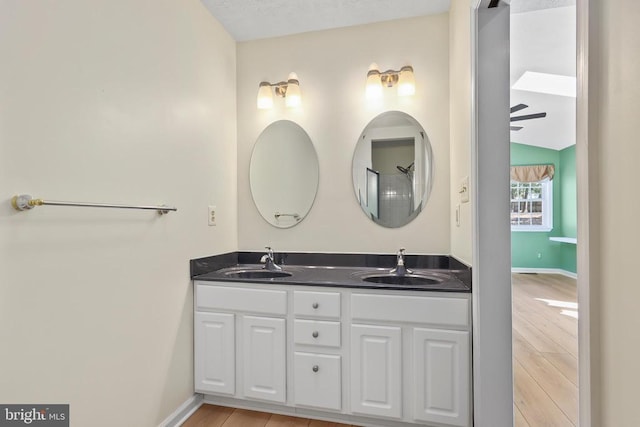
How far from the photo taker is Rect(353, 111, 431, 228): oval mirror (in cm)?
235

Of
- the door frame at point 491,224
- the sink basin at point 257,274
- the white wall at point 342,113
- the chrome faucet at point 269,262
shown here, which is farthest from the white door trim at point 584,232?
the chrome faucet at point 269,262

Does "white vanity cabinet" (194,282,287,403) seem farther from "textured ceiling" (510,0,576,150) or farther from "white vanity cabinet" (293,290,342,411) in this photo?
"textured ceiling" (510,0,576,150)

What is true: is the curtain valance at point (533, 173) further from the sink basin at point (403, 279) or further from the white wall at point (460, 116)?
the sink basin at point (403, 279)

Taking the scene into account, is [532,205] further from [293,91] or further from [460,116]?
[293,91]

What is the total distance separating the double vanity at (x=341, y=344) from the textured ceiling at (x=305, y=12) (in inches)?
64.6

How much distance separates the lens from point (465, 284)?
1.77 m

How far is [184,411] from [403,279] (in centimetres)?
150

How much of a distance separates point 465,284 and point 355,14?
6.08ft

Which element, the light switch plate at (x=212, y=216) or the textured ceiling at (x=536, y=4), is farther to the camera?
the light switch plate at (x=212, y=216)

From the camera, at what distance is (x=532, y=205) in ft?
23.1

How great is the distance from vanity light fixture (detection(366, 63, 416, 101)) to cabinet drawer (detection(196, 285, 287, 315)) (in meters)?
1.48

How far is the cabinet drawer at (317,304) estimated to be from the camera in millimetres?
1879

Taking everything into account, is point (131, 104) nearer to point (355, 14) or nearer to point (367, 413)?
point (355, 14)

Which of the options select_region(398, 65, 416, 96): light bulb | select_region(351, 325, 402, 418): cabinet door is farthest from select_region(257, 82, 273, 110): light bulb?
select_region(351, 325, 402, 418): cabinet door
